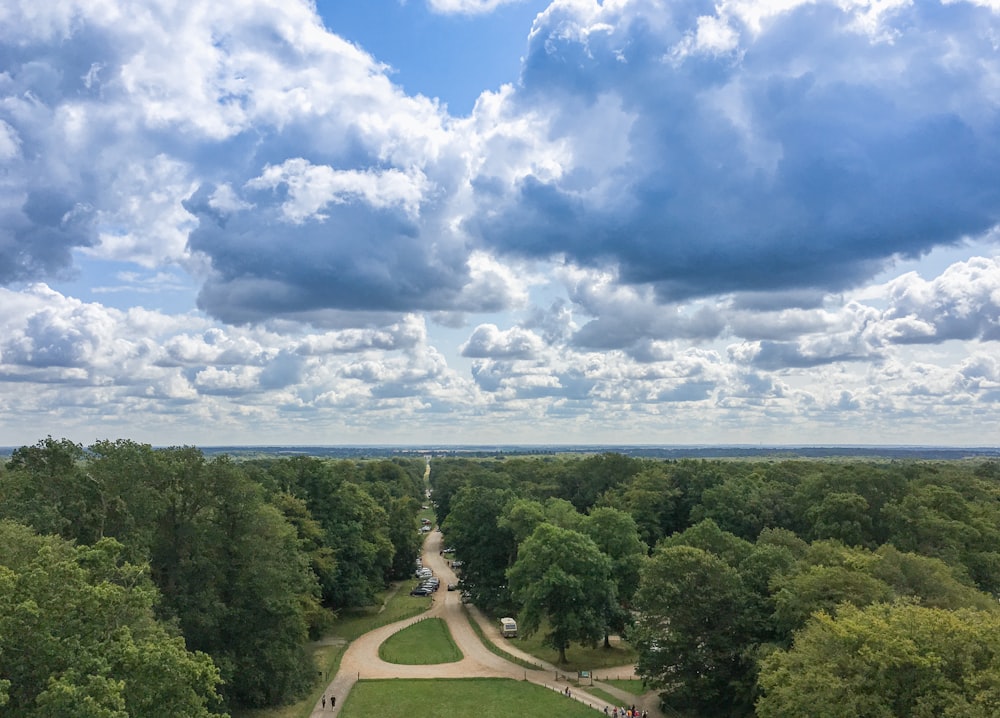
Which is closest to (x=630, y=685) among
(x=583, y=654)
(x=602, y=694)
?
(x=602, y=694)

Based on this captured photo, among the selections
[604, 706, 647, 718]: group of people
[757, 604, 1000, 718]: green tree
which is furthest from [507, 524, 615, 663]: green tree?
[757, 604, 1000, 718]: green tree

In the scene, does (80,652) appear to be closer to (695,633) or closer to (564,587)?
(695,633)

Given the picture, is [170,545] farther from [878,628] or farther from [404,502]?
[404,502]

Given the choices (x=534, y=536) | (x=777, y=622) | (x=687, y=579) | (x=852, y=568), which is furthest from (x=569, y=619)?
(x=852, y=568)

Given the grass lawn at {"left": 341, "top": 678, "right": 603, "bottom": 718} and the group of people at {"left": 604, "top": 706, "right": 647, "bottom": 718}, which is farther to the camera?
the grass lawn at {"left": 341, "top": 678, "right": 603, "bottom": 718}

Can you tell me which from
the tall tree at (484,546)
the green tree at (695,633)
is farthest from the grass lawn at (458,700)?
the tall tree at (484,546)

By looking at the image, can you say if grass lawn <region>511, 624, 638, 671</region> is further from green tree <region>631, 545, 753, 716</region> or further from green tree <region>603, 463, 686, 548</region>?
green tree <region>603, 463, 686, 548</region>
